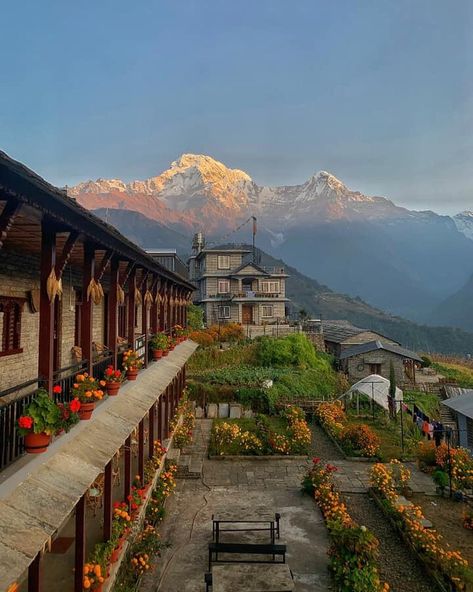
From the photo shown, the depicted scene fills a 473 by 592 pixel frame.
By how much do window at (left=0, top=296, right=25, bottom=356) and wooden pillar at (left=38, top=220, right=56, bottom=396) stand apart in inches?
120

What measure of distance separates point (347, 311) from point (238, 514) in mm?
122555

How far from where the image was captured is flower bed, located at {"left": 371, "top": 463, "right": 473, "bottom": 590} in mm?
8381

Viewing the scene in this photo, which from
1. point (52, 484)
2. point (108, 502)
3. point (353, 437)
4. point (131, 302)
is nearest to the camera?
point (52, 484)

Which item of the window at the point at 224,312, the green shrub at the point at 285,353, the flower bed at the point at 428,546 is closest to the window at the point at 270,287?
the window at the point at 224,312

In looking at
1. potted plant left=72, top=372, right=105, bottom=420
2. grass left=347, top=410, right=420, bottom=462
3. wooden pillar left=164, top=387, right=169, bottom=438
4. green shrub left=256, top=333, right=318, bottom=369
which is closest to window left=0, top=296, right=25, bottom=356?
potted plant left=72, top=372, right=105, bottom=420

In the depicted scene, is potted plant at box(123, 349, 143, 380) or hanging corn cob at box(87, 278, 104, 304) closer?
hanging corn cob at box(87, 278, 104, 304)

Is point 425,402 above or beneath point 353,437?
beneath

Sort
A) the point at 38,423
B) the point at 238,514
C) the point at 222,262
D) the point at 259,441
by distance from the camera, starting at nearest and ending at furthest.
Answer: the point at 38,423, the point at 238,514, the point at 259,441, the point at 222,262

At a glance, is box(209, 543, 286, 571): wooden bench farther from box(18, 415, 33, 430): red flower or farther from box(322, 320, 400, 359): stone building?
box(322, 320, 400, 359): stone building

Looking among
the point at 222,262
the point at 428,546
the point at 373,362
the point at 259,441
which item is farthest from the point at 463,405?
the point at 222,262

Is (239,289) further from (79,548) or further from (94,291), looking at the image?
(79,548)

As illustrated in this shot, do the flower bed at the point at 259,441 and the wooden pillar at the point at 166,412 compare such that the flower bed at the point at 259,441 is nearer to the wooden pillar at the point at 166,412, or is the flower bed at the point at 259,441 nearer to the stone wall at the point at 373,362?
the wooden pillar at the point at 166,412

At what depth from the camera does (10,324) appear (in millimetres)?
7922

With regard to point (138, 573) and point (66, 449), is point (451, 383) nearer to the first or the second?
point (138, 573)
